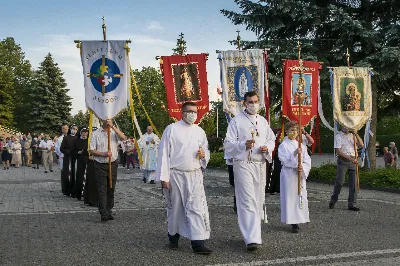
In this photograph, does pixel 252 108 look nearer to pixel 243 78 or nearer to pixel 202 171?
pixel 202 171

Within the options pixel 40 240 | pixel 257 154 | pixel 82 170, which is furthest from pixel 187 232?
pixel 82 170

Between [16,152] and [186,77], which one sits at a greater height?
[186,77]

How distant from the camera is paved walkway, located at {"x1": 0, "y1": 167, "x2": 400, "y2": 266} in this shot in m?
6.56

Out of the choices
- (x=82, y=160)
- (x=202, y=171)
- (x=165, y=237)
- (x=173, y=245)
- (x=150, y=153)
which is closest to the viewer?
(x=173, y=245)

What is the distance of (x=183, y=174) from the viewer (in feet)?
23.9

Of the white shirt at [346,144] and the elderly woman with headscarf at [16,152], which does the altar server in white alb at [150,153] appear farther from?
the elderly woman with headscarf at [16,152]

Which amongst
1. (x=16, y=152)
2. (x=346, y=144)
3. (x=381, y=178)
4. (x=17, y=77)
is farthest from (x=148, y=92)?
(x=346, y=144)

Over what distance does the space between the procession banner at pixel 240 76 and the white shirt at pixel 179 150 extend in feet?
18.4

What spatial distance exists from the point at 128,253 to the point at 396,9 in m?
15.0

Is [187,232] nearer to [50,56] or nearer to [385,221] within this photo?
[385,221]

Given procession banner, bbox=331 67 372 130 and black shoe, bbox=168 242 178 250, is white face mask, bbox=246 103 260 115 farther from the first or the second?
procession banner, bbox=331 67 372 130

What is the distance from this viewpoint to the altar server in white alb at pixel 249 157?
23.9ft

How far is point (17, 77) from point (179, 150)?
76.1 m

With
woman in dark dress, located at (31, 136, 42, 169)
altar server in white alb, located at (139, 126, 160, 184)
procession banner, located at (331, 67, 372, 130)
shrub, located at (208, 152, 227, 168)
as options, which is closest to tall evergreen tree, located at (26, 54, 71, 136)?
woman in dark dress, located at (31, 136, 42, 169)
